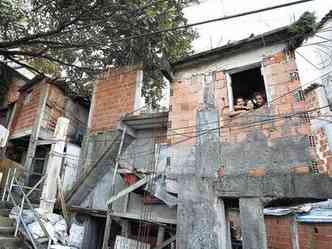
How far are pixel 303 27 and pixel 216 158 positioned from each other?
3594mm

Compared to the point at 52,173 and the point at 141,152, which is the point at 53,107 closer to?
the point at 52,173

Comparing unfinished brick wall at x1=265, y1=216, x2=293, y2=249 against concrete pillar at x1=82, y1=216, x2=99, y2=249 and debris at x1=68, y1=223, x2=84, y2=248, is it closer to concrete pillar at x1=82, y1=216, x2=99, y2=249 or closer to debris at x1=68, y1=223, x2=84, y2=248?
concrete pillar at x1=82, y1=216, x2=99, y2=249

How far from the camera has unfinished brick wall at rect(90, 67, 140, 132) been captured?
9.01 meters

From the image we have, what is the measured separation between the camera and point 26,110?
39.5 ft

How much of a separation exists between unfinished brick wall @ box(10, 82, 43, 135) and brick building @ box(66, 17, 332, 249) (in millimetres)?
5372

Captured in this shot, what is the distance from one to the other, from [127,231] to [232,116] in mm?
4736

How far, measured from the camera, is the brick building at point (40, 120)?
33.8ft

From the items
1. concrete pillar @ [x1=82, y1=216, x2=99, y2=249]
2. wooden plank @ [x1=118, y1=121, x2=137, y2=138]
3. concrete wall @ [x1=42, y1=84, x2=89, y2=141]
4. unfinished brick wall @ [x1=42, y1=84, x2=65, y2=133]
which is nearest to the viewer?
concrete pillar @ [x1=82, y1=216, x2=99, y2=249]

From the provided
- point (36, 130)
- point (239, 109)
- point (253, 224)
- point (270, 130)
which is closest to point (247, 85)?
point (239, 109)

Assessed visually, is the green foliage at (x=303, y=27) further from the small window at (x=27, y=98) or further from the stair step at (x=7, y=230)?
the small window at (x=27, y=98)

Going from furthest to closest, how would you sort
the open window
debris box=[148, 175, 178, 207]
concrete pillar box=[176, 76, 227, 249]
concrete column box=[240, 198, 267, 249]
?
1. the open window
2. debris box=[148, 175, 178, 207]
3. concrete pillar box=[176, 76, 227, 249]
4. concrete column box=[240, 198, 267, 249]

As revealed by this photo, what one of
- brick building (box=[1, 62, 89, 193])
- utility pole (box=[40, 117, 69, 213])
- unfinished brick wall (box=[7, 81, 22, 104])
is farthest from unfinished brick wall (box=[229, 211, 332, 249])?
unfinished brick wall (box=[7, 81, 22, 104])

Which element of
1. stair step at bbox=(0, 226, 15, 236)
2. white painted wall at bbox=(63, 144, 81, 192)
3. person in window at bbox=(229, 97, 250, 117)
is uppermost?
person in window at bbox=(229, 97, 250, 117)

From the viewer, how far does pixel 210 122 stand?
5926 mm
